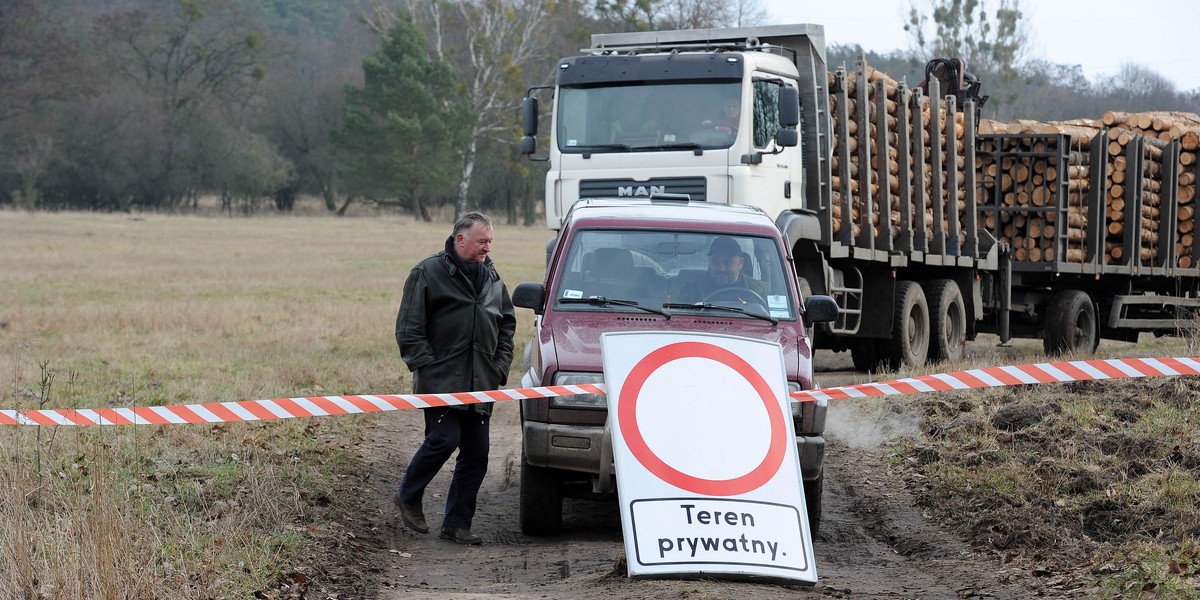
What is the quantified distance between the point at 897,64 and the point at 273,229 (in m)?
39.4

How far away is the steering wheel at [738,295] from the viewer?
830 centimetres

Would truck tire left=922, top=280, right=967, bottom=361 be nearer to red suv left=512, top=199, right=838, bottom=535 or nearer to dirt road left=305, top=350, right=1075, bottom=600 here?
dirt road left=305, top=350, right=1075, bottom=600

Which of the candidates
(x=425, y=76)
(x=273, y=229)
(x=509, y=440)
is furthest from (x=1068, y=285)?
(x=425, y=76)

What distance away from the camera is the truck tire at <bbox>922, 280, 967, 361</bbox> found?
16734 mm

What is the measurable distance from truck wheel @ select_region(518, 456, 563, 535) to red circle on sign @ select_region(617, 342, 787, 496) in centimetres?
97

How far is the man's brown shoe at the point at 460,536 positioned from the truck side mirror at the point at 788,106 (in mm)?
6842

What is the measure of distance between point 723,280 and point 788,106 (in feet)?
18.2

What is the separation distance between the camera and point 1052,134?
56.1 ft

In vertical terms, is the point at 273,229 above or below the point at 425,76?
below

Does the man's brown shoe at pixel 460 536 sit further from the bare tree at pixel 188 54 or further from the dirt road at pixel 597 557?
the bare tree at pixel 188 54

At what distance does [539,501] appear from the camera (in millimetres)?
7785

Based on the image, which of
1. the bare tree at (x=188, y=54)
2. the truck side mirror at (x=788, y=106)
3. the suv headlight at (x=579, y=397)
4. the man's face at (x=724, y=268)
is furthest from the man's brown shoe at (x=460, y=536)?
the bare tree at (x=188, y=54)

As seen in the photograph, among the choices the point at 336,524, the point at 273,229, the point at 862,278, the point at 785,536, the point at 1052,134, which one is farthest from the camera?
the point at 273,229

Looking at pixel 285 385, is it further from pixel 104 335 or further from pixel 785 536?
pixel 785 536
